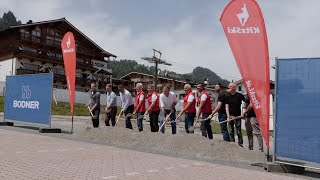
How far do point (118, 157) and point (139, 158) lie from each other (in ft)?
1.49

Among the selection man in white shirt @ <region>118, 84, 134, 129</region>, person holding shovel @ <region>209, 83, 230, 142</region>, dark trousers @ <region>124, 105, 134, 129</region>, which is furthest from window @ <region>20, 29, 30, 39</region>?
person holding shovel @ <region>209, 83, 230, 142</region>

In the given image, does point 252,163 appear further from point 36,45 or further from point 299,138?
point 36,45

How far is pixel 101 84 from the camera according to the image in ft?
216

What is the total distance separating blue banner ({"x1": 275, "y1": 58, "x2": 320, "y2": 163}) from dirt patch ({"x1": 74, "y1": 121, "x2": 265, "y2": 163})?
143cm

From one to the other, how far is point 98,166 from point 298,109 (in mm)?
3736

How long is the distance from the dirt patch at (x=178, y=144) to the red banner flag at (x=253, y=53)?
1.18 m

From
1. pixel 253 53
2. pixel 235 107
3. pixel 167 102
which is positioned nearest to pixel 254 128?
pixel 235 107

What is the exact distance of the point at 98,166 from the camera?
7.22m

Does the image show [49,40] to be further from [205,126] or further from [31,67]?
[205,126]

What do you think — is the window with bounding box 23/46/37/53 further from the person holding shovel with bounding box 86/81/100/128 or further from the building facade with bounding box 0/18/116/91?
the person holding shovel with bounding box 86/81/100/128

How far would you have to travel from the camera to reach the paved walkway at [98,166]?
21.1 ft

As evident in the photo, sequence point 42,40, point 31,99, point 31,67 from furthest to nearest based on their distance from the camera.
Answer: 1. point 42,40
2. point 31,67
3. point 31,99

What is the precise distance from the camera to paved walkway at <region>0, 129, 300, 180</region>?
642cm

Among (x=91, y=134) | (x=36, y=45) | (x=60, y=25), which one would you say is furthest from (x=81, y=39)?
(x=91, y=134)
